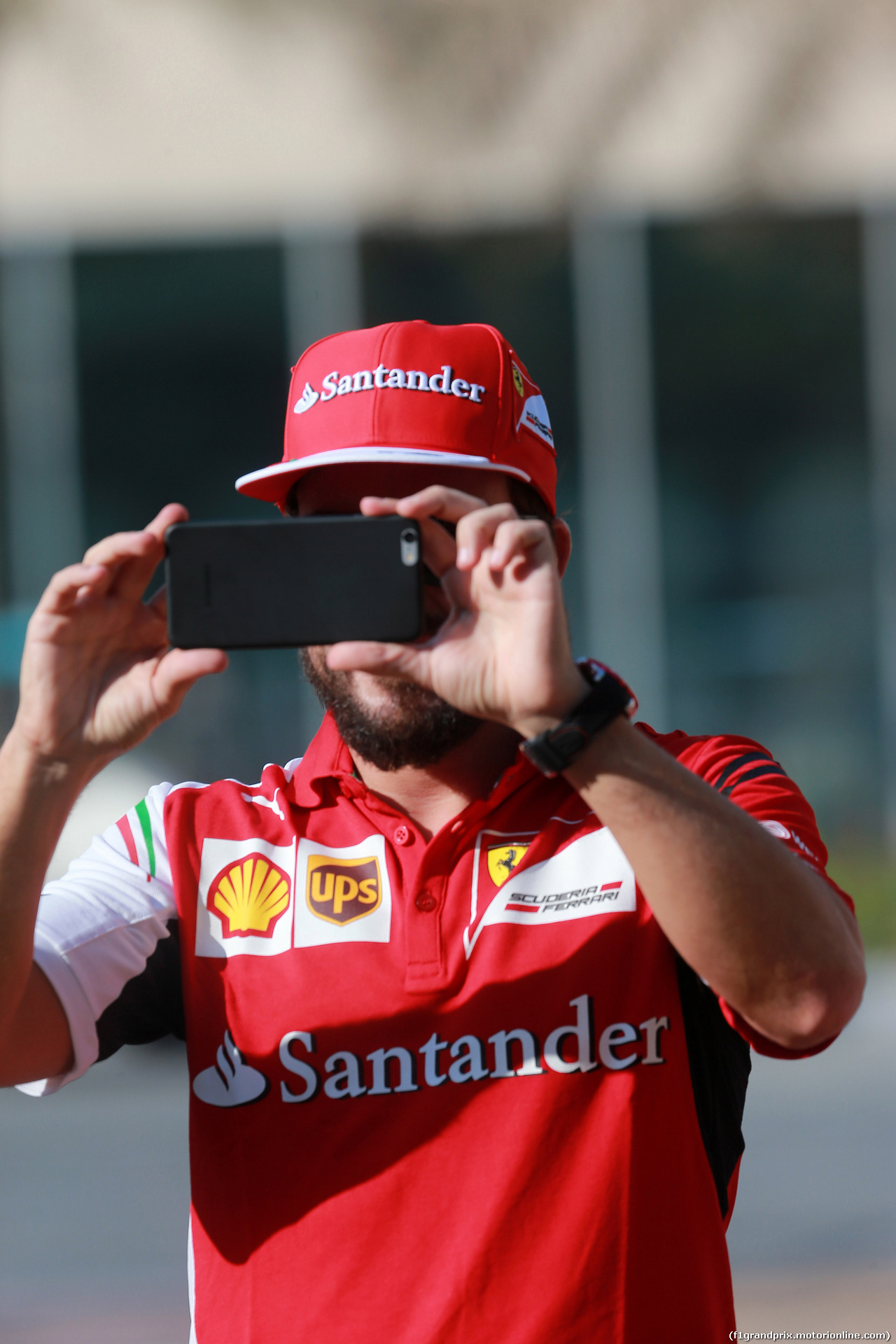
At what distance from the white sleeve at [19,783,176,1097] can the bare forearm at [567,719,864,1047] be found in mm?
706

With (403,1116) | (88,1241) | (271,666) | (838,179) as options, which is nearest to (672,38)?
(838,179)

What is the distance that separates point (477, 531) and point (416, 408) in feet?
1.77

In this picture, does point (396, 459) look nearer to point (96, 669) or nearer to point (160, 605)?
point (160, 605)

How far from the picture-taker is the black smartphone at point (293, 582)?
61.8 inches

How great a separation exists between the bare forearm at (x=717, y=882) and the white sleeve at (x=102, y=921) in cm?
71

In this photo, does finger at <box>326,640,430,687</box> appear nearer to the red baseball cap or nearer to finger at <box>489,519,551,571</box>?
finger at <box>489,519,551,571</box>

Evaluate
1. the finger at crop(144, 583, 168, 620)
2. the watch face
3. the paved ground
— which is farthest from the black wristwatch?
the paved ground

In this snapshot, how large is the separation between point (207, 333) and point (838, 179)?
444 cm

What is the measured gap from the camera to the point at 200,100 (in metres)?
8.62

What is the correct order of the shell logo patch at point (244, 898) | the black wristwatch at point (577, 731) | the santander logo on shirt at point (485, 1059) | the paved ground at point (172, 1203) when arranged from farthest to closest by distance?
the paved ground at point (172, 1203), the shell logo patch at point (244, 898), the santander logo on shirt at point (485, 1059), the black wristwatch at point (577, 731)

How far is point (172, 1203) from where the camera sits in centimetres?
522

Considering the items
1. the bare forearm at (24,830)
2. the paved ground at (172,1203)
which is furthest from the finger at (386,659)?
the paved ground at (172,1203)

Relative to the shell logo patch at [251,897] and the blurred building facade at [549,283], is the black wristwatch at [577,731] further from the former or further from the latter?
the blurred building facade at [549,283]

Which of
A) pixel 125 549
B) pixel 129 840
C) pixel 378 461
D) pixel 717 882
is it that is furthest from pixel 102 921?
pixel 717 882
